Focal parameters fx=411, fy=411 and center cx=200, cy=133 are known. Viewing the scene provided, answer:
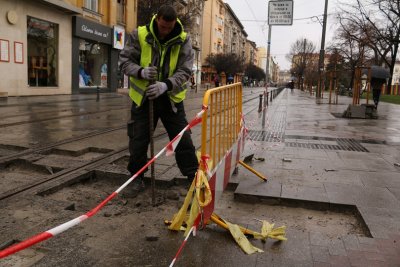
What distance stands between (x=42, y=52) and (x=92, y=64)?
5.32 m

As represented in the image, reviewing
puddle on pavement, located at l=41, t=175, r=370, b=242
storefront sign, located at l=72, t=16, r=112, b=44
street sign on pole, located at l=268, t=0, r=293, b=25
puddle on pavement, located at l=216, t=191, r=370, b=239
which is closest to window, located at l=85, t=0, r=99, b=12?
storefront sign, located at l=72, t=16, r=112, b=44

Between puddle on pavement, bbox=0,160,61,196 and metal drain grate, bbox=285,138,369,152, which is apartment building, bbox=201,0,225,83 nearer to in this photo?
metal drain grate, bbox=285,138,369,152

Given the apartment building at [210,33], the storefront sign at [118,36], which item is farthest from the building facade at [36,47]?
the apartment building at [210,33]

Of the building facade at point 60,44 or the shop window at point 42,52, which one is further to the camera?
the shop window at point 42,52

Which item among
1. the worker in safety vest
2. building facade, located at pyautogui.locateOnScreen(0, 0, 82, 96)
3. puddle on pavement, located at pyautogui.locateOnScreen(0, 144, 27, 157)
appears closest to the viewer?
the worker in safety vest

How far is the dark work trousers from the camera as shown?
4.42 metres

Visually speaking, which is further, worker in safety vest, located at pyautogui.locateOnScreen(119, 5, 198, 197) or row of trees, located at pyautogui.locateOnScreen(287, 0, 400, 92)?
row of trees, located at pyautogui.locateOnScreen(287, 0, 400, 92)

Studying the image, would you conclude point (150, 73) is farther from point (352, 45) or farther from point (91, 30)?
point (352, 45)

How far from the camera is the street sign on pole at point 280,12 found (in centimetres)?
1102

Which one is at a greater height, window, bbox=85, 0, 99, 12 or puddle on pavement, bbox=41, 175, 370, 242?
window, bbox=85, 0, 99, 12

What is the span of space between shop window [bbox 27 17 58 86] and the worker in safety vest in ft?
60.2

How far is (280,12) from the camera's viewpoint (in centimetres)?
1112

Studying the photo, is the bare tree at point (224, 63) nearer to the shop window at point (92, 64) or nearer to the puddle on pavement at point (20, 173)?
the shop window at point (92, 64)

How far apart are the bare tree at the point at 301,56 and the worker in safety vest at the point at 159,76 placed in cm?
7124
